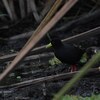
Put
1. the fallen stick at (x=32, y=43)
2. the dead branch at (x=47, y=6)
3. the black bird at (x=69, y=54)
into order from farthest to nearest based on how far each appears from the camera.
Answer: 1. the dead branch at (x=47, y=6)
2. the black bird at (x=69, y=54)
3. the fallen stick at (x=32, y=43)

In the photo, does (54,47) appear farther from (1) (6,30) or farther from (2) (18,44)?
(1) (6,30)

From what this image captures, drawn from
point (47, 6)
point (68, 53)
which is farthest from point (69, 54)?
point (47, 6)

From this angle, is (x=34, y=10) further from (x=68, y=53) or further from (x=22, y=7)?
(x=68, y=53)

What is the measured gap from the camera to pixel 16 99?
3.80m

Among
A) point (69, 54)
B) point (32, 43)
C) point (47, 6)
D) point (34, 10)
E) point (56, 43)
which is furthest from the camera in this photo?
point (34, 10)

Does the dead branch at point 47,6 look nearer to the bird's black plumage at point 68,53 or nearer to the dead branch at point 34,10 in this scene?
the dead branch at point 34,10

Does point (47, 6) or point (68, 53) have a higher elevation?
Result: point (47, 6)

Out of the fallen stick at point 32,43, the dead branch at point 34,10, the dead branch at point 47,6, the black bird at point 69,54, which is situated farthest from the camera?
the dead branch at point 34,10

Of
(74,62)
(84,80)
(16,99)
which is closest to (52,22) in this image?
(16,99)

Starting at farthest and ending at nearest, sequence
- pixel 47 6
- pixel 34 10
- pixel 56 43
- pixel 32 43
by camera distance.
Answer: pixel 34 10 < pixel 47 6 < pixel 56 43 < pixel 32 43

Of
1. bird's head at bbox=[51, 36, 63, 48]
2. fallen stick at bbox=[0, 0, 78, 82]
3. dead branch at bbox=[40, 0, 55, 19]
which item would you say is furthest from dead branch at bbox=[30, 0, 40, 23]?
fallen stick at bbox=[0, 0, 78, 82]

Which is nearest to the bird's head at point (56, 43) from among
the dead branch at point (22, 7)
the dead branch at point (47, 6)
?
the dead branch at point (47, 6)

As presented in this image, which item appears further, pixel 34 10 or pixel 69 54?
pixel 34 10

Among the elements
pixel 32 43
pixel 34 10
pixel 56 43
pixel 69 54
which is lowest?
pixel 32 43
